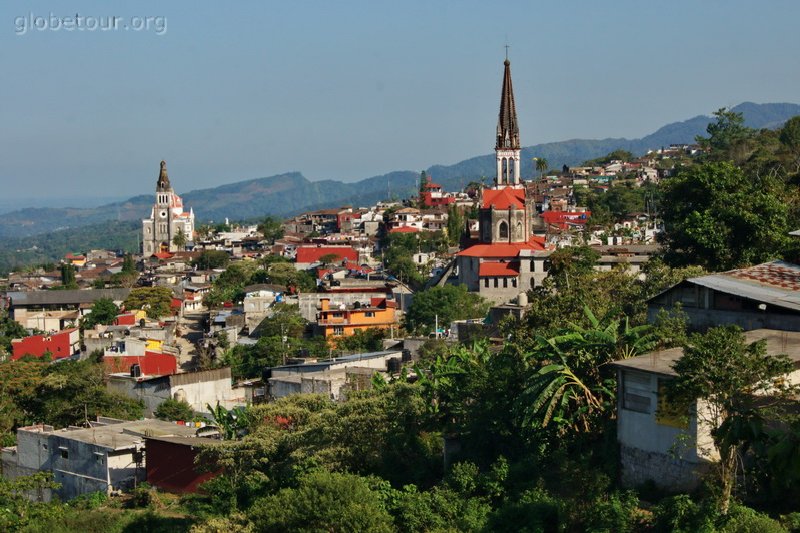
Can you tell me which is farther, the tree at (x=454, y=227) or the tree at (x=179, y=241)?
the tree at (x=179, y=241)

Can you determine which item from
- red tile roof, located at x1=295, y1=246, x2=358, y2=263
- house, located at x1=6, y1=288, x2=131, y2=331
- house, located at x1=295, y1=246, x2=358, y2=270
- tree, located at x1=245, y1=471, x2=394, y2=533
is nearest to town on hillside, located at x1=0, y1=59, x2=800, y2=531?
house, located at x1=6, y1=288, x2=131, y2=331

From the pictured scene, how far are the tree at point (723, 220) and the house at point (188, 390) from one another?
10970 millimetres

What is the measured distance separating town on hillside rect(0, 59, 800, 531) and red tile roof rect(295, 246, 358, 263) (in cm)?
1461

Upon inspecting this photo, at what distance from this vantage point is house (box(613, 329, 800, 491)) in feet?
39.4

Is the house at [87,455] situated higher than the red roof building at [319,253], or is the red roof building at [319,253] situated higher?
the red roof building at [319,253]

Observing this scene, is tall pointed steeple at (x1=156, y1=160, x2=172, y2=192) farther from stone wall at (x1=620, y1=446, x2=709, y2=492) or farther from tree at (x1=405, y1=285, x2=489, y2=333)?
stone wall at (x1=620, y1=446, x2=709, y2=492)

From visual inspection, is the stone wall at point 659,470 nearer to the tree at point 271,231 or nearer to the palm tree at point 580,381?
the palm tree at point 580,381

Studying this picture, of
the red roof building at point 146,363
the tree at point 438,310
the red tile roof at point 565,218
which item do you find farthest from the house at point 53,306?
the red tile roof at point 565,218

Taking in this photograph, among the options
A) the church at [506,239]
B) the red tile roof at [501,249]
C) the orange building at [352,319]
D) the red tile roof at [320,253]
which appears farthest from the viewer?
the red tile roof at [320,253]

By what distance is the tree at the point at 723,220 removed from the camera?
20.6m

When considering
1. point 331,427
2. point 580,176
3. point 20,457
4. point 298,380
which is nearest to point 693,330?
point 331,427

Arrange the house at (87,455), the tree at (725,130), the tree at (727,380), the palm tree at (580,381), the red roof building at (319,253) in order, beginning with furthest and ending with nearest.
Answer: the tree at (725,130) < the red roof building at (319,253) < the house at (87,455) < the palm tree at (580,381) < the tree at (727,380)

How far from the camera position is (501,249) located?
48688 mm

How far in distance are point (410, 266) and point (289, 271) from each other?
657 cm
